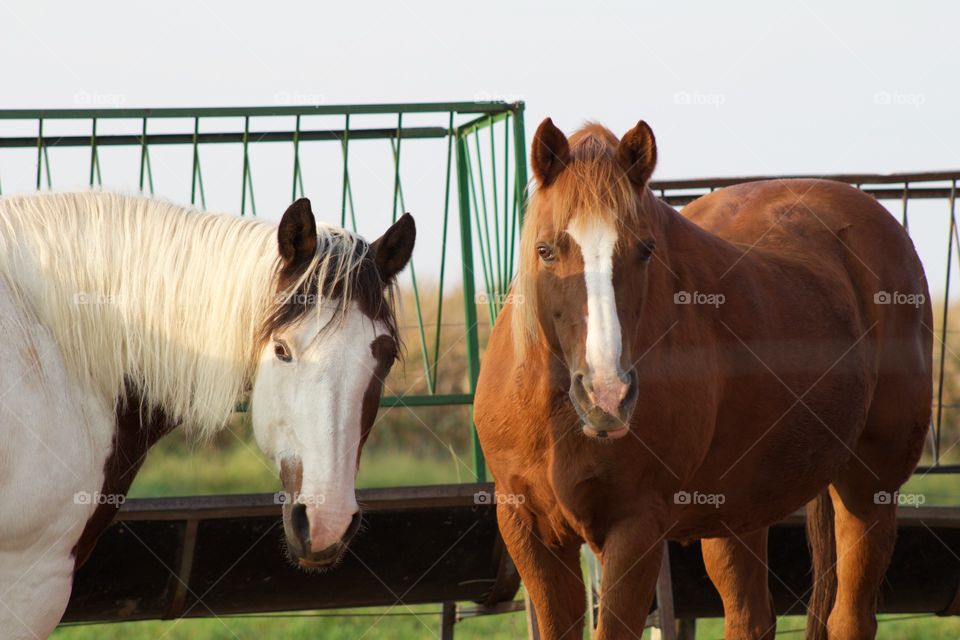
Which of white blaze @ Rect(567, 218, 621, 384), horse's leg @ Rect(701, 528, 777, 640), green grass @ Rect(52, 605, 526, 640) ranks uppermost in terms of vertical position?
white blaze @ Rect(567, 218, 621, 384)

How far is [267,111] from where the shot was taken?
4.98 meters

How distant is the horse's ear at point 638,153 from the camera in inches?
139

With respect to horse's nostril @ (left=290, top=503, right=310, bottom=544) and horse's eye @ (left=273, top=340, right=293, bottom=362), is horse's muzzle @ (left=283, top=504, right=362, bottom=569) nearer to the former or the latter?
horse's nostril @ (left=290, top=503, right=310, bottom=544)

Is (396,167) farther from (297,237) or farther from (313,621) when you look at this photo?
(313,621)

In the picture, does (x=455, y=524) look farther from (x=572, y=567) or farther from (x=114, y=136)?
(x=114, y=136)

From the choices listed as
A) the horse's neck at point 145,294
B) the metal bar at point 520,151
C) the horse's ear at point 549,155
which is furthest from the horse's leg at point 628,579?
the metal bar at point 520,151

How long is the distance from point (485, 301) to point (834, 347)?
1441 mm

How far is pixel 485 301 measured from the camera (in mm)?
4961

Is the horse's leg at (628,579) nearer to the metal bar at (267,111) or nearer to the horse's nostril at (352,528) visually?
the horse's nostril at (352,528)

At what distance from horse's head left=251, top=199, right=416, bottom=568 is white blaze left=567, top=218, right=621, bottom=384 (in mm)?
544

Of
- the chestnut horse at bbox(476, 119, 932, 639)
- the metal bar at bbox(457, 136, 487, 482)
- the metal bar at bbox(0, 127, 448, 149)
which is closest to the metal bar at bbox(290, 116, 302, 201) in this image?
the metal bar at bbox(0, 127, 448, 149)

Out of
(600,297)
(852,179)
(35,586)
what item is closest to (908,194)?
(852,179)

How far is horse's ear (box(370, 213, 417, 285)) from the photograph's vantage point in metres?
3.29

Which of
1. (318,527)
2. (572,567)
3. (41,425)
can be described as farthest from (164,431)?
(572,567)
